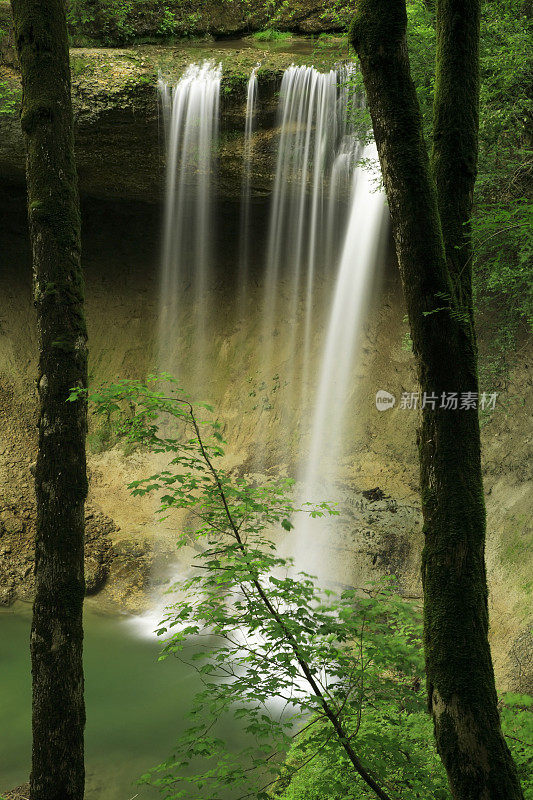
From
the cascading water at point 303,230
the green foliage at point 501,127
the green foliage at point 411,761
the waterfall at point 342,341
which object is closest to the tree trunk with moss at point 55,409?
the green foliage at point 411,761

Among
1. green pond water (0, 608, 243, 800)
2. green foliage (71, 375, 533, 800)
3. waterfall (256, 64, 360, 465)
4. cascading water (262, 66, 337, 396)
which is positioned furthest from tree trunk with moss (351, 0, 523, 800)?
cascading water (262, 66, 337, 396)

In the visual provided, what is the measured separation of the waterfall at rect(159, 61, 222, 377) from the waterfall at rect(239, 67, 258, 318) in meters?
0.65

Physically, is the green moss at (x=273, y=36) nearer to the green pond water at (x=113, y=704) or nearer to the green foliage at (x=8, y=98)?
the green foliage at (x=8, y=98)

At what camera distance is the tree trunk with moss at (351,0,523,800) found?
260 centimetres

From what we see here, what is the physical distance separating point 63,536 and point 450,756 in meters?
2.10

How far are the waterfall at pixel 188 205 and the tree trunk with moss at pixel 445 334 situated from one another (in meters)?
9.97

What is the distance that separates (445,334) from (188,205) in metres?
11.8

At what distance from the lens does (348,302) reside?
1273 cm

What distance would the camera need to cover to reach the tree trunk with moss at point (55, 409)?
10.3 feet

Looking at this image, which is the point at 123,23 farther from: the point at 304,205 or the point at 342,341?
the point at 342,341

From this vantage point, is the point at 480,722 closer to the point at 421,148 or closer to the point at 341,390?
the point at 421,148

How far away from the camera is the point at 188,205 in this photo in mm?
13672

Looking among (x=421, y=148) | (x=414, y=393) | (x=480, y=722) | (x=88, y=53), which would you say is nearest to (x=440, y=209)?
(x=421, y=148)

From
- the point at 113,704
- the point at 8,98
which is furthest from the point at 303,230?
the point at 113,704
